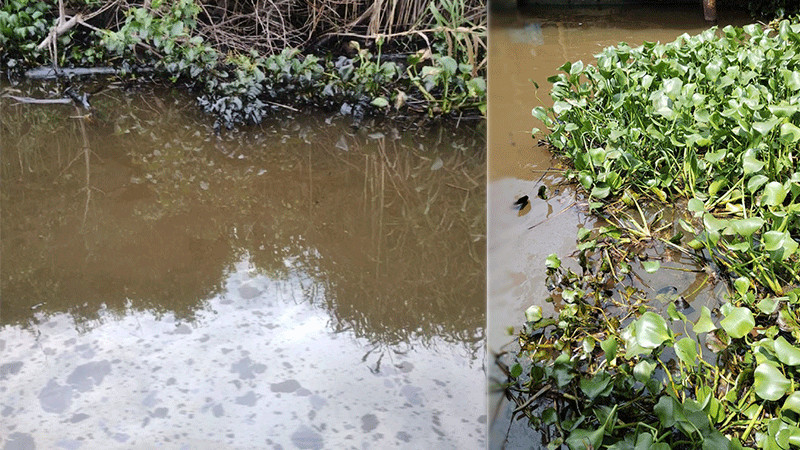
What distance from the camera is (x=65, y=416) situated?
1.47 m

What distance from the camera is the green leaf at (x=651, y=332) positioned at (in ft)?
4.66

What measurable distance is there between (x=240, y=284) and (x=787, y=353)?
1.31 metres

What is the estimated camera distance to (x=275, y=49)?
3.69m

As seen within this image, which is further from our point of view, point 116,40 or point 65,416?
point 116,40

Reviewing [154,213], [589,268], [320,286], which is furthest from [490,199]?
[154,213]

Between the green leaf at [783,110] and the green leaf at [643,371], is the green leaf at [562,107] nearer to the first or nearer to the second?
the green leaf at [783,110]

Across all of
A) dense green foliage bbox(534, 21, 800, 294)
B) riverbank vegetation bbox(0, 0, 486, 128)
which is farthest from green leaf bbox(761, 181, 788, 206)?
riverbank vegetation bbox(0, 0, 486, 128)

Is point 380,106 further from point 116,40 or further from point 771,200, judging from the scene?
point 771,200

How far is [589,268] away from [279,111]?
1.68 metres

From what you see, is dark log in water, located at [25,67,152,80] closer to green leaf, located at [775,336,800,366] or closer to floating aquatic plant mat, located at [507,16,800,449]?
floating aquatic plant mat, located at [507,16,800,449]

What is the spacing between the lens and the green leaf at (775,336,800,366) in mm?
1379

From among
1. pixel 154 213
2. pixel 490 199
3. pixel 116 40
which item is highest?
pixel 116 40

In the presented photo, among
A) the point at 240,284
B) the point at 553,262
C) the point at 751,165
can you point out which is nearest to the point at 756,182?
the point at 751,165

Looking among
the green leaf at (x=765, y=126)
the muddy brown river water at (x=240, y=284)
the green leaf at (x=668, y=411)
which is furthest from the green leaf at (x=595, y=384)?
the green leaf at (x=765, y=126)
